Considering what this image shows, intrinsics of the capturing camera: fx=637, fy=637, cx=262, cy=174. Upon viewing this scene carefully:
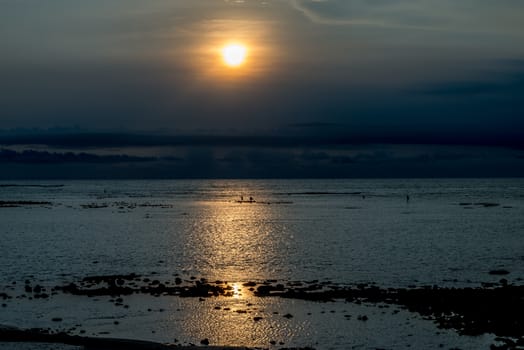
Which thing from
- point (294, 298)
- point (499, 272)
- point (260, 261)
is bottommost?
point (294, 298)

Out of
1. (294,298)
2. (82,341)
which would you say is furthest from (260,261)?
(82,341)

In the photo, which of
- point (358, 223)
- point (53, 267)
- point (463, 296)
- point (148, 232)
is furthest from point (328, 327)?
point (358, 223)

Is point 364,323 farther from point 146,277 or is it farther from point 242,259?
point 242,259

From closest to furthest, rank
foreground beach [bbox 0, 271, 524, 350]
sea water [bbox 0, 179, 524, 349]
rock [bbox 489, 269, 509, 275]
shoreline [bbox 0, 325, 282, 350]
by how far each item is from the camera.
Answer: shoreline [bbox 0, 325, 282, 350] < foreground beach [bbox 0, 271, 524, 350] < sea water [bbox 0, 179, 524, 349] < rock [bbox 489, 269, 509, 275]

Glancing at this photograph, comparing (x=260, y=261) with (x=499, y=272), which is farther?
(x=260, y=261)

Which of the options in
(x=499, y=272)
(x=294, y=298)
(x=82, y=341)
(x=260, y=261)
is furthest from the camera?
(x=260, y=261)

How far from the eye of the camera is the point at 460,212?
108 m

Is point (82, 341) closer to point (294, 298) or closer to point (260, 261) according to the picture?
point (294, 298)

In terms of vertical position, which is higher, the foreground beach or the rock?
the rock

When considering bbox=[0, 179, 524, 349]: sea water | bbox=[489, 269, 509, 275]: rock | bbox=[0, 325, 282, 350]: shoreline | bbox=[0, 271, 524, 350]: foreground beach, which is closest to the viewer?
bbox=[0, 325, 282, 350]: shoreline

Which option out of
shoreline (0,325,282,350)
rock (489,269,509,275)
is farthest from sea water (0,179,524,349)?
shoreline (0,325,282,350)

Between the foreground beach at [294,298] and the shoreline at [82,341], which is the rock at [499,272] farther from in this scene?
the shoreline at [82,341]

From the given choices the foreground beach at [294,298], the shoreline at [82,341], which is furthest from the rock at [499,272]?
the shoreline at [82,341]

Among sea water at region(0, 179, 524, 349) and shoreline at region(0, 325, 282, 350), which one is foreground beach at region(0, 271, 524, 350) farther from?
sea water at region(0, 179, 524, 349)
